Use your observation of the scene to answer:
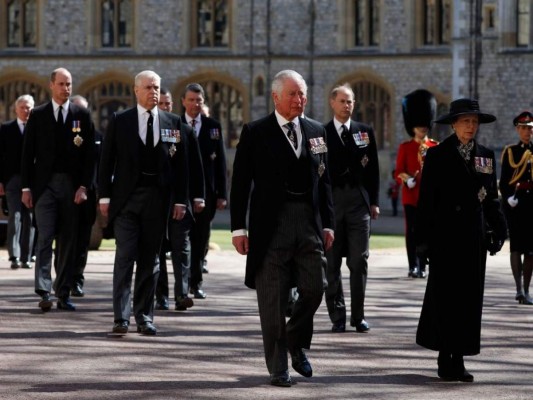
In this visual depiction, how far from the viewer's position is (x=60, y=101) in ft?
39.4

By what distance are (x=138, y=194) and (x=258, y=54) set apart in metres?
31.2

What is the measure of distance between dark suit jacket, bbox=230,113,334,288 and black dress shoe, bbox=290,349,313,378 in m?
0.46

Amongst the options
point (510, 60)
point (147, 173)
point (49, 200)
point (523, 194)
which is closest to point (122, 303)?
point (147, 173)

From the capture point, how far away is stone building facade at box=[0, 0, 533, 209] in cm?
3938

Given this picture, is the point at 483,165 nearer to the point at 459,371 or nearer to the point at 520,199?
the point at 459,371

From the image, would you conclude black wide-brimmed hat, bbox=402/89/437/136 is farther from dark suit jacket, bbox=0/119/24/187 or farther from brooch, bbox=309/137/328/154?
brooch, bbox=309/137/328/154

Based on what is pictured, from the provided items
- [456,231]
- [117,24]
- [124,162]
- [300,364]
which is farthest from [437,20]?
[300,364]

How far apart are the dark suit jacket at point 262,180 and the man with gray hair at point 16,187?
27.4ft

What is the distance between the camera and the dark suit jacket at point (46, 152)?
11.9 metres

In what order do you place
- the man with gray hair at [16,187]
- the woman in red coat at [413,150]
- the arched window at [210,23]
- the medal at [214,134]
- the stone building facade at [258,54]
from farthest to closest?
the arched window at [210,23]
the stone building facade at [258,54]
the man with gray hair at [16,187]
the woman in red coat at [413,150]
the medal at [214,134]

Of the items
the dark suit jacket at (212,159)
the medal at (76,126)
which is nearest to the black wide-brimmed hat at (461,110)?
the medal at (76,126)

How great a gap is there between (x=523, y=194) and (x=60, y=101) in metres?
4.44

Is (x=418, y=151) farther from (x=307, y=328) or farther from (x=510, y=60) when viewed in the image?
(x=510, y=60)

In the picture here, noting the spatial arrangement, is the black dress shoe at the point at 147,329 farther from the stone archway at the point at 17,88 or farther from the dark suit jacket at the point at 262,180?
the stone archway at the point at 17,88
